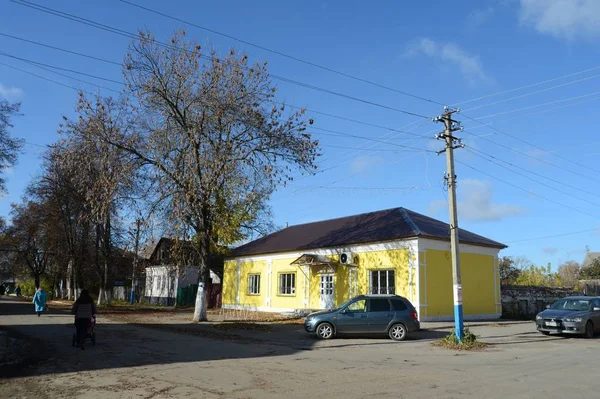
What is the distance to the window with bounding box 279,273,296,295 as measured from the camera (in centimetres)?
3007

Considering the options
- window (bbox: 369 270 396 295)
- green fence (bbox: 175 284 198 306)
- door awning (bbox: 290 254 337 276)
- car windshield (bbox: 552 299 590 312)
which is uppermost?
door awning (bbox: 290 254 337 276)

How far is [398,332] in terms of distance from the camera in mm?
16828

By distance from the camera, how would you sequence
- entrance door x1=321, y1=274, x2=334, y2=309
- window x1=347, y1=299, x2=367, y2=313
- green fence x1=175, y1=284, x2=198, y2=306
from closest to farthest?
1. window x1=347, y1=299, x2=367, y2=313
2. entrance door x1=321, y1=274, x2=334, y2=309
3. green fence x1=175, y1=284, x2=198, y2=306

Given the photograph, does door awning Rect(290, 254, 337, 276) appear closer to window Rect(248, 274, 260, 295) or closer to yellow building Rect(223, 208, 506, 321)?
yellow building Rect(223, 208, 506, 321)

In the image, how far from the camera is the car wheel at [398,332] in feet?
55.0

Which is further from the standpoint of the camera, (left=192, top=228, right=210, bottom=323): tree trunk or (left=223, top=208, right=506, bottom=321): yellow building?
(left=223, top=208, right=506, bottom=321): yellow building

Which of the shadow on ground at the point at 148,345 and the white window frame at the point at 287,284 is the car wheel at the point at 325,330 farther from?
the white window frame at the point at 287,284

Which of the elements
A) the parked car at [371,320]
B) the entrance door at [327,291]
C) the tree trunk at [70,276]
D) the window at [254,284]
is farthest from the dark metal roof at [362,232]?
the tree trunk at [70,276]

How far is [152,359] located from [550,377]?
8.69m

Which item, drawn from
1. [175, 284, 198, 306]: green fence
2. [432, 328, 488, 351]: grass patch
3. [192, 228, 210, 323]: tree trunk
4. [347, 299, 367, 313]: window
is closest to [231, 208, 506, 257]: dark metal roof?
[347, 299, 367, 313]: window

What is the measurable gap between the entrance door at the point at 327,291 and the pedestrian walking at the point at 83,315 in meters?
16.0

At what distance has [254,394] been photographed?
307 inches

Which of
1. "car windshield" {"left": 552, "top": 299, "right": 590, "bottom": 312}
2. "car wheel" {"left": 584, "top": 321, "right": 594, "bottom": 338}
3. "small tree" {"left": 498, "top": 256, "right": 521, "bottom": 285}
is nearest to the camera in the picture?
"car wheel" {"left": 584, "top": 321, "right": 594, "bottom": 338}

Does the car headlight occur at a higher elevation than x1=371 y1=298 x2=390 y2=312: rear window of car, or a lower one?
lower
